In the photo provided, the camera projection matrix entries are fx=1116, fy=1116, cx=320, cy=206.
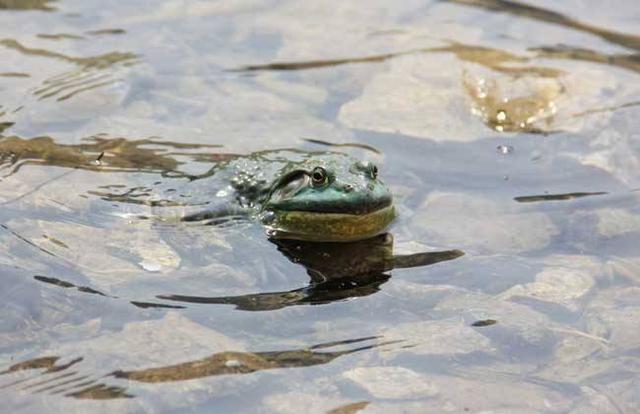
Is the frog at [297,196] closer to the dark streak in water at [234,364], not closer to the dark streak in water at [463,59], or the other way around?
the dark streak in water at [234,364]

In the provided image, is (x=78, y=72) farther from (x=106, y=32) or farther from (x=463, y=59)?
(x=463, y=59)

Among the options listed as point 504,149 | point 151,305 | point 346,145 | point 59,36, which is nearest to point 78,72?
point 59,36

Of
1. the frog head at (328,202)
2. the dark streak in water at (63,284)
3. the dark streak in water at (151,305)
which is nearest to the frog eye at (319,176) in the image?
the frog head at (328,202)

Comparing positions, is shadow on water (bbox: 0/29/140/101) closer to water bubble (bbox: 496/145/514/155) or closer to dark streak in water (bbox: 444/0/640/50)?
water bubble (bbox: 496/145/514/155)

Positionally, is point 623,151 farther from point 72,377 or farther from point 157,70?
point 72,377

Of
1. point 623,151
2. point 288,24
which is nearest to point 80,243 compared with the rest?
point 623,151
